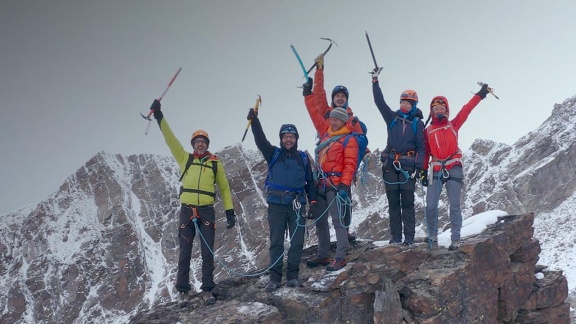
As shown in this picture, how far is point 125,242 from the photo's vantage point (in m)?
106

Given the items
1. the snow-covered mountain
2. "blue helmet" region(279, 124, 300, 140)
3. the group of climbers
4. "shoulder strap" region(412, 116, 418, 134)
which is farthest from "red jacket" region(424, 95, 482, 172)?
the snow-covered mountain

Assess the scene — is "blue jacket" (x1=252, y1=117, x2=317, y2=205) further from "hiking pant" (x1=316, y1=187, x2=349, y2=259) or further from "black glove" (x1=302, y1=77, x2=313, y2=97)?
"black glove" (x1=302, y1=77, x2=313, y2=97)

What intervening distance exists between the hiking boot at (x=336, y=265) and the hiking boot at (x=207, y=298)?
8.73 feet

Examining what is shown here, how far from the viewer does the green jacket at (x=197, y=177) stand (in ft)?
28.5

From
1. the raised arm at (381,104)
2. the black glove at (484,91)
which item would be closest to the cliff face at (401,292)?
the raised arm at (381,104)

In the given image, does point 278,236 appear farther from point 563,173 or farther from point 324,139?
point 563,173

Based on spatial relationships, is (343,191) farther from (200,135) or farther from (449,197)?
(200,135)

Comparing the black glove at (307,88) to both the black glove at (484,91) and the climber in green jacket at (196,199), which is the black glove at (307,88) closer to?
the climber in green jacket at (196,199)

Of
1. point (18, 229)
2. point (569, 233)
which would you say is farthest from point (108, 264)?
point (569, 233)

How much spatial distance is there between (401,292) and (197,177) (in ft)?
17.4

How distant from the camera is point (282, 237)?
8.33 m

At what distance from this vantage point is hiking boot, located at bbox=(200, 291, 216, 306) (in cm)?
811

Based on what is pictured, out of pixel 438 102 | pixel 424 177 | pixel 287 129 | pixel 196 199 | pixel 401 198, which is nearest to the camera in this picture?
pixel 287 129

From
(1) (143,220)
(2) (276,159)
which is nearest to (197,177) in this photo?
(2) (276,159)
